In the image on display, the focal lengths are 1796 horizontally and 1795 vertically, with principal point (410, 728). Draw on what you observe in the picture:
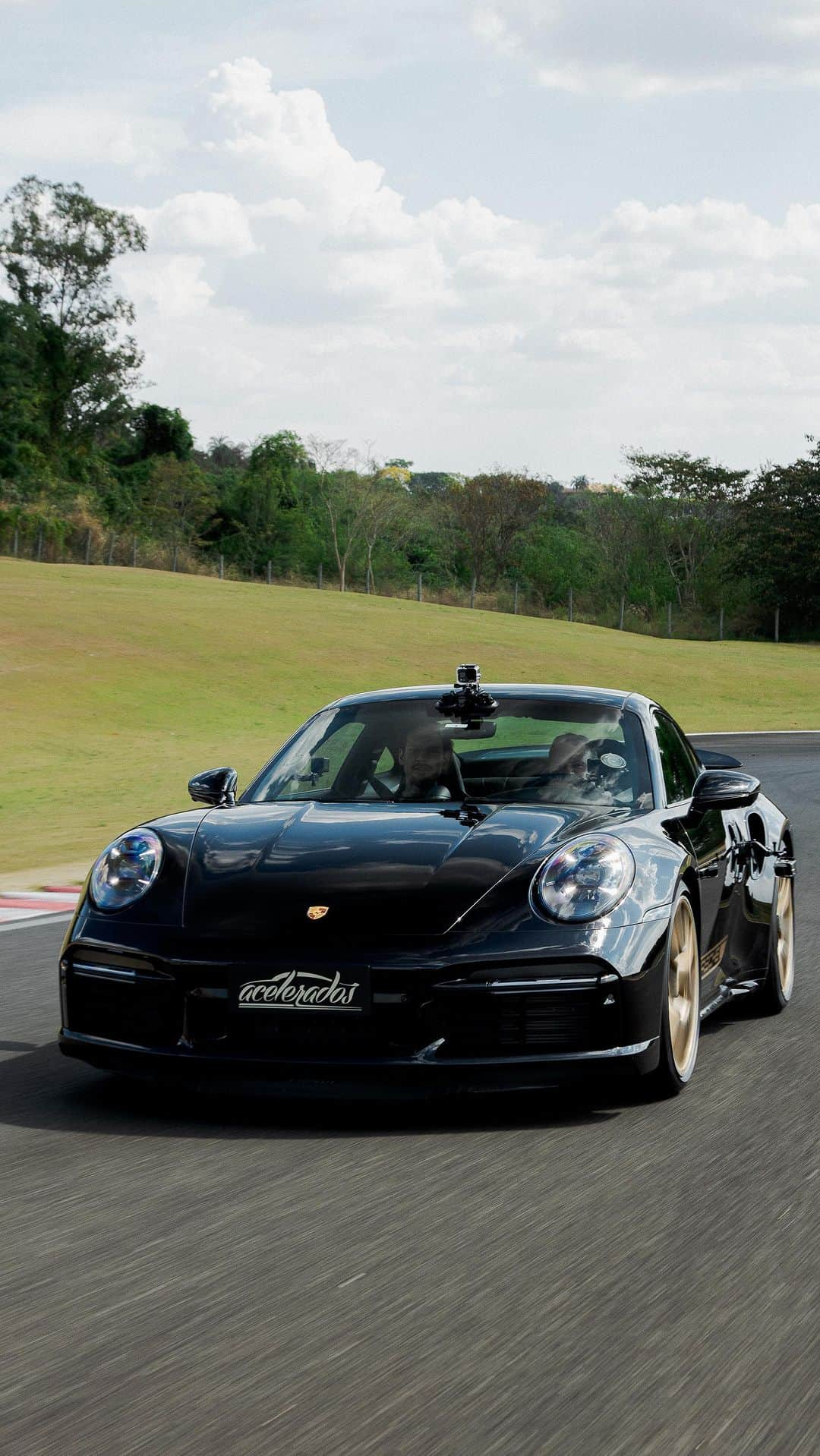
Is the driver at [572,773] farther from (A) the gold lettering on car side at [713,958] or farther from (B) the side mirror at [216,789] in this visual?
(B) the side mirror at [216,789]

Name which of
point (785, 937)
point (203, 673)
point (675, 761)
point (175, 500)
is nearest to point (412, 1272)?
point (675, 761)

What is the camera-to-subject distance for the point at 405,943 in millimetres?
5176

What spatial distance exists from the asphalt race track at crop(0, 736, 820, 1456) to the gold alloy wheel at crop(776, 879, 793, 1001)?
116 cm

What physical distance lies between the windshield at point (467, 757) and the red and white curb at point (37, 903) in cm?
394

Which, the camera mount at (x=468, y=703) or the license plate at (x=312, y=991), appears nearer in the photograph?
the license plate at (x=312, y=991)

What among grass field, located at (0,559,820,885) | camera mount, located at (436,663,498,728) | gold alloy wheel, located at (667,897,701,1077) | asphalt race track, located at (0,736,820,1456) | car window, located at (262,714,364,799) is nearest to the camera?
asphalt race track, located at (0,736,820,1456)

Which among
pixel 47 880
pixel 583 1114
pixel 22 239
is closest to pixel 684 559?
pixel 22 239

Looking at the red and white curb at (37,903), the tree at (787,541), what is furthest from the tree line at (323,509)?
the red and white curb at (37,903)

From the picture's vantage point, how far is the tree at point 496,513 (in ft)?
336

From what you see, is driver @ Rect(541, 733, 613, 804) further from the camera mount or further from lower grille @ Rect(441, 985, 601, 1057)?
lower grille @ Rect(441, 985, 601, 1057)

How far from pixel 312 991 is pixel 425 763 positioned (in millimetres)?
1730

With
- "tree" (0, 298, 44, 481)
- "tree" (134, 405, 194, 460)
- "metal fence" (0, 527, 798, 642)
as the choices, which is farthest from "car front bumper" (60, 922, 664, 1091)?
"tree" (134, 405, 194, 460)

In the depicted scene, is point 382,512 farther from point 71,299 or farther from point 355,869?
point 355,869

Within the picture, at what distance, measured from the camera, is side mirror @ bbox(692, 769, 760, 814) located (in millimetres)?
6332
